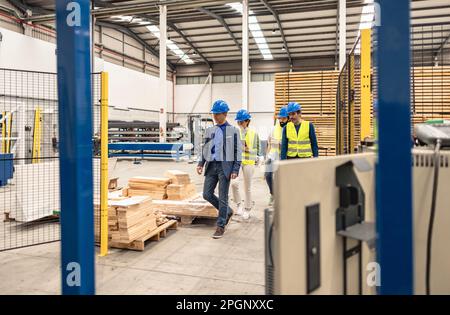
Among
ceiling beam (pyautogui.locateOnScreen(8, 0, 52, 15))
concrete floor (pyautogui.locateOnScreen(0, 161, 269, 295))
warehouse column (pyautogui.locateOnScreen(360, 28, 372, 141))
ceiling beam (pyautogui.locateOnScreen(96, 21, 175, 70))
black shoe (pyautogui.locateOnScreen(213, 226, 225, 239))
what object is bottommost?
concrete floor (pyautogui.locateOnScreen(0, 161, 269, 295))

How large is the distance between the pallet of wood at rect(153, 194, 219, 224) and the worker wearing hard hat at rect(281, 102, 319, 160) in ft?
5.06

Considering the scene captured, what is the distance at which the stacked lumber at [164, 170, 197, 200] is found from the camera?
6039mm

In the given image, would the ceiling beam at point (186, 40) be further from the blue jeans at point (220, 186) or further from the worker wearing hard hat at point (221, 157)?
the blue jeans at point (220, 186)

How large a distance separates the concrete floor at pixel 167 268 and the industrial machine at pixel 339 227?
1.87 meters

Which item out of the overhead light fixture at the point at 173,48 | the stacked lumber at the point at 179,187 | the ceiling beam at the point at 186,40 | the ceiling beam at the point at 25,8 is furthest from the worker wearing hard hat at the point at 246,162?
the overhead light fixture at the point at 173,48

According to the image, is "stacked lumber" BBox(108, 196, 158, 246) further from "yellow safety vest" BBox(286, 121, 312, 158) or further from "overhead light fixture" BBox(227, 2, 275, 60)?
"overhead light fixture" BBox(227, 2, 275, 60)

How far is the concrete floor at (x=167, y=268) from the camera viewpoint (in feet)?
10.8

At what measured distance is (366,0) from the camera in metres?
13.8

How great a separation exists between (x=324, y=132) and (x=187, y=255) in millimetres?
6645

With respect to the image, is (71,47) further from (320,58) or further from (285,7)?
(320,58)

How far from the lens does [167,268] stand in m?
3.81

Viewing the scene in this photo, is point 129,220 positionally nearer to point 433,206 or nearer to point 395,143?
point 433,206

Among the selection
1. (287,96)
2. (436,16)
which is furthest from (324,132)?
(436,16)

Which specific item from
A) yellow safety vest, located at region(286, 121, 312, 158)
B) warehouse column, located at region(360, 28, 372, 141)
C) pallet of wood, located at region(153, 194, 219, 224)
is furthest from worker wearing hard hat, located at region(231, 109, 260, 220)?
warehouse column, located at region(360, 28, 372, 141)
